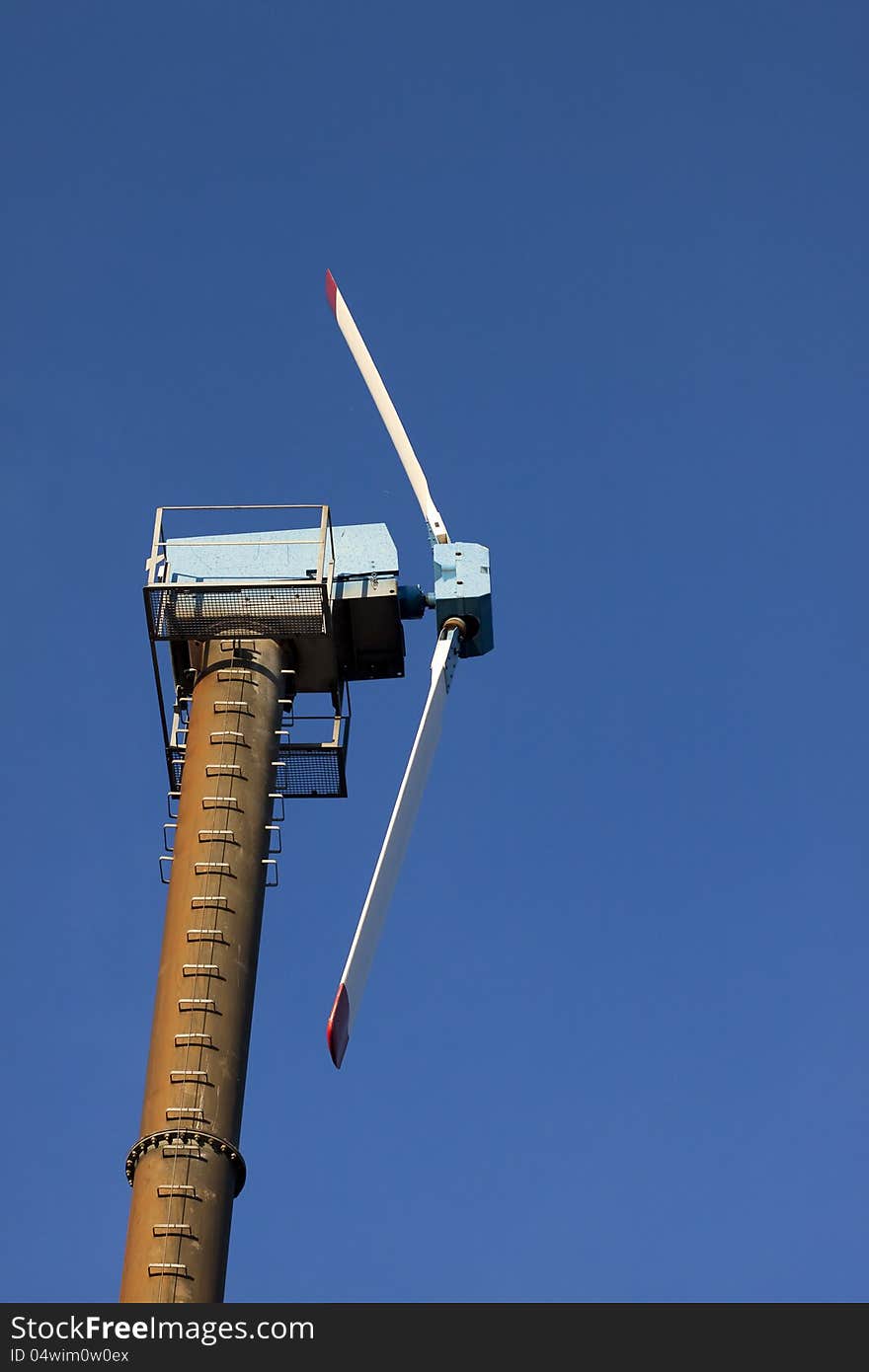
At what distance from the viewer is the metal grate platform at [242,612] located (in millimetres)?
41188

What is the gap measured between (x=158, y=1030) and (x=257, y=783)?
5174 millimetres

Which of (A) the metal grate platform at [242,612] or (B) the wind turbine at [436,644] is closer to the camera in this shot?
(B) the wind turbine at [436,644]

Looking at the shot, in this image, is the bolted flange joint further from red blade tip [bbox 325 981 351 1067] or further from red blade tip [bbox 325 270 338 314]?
red blade tip [bbox 325 270 338 314]

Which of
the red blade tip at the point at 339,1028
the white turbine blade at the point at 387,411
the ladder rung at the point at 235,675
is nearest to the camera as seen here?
the red blade tip at the point at 339,1028

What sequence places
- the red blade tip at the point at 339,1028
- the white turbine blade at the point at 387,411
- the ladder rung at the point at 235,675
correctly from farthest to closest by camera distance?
the white turbine blade at the point at 387,411 < the ladder rung at the point at 235,675 < the red blade tip at the point at 339,1028

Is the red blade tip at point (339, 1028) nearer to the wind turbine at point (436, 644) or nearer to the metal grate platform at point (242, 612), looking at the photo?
the wind turbine at point (436, 644)

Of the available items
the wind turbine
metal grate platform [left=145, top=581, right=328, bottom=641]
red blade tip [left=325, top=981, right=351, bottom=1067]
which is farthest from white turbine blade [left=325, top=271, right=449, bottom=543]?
red blade tip [left=325, top=981, right=351, bottom=1067]

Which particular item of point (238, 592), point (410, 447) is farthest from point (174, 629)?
point (410, 447)

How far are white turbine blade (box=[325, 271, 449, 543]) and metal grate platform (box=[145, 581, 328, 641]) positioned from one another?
4.59 metres

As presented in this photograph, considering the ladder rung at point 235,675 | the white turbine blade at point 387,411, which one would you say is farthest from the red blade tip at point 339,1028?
the white turbine blade at point 387,411

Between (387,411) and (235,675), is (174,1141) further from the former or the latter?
(387,411)

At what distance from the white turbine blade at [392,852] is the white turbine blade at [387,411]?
3234 mm
